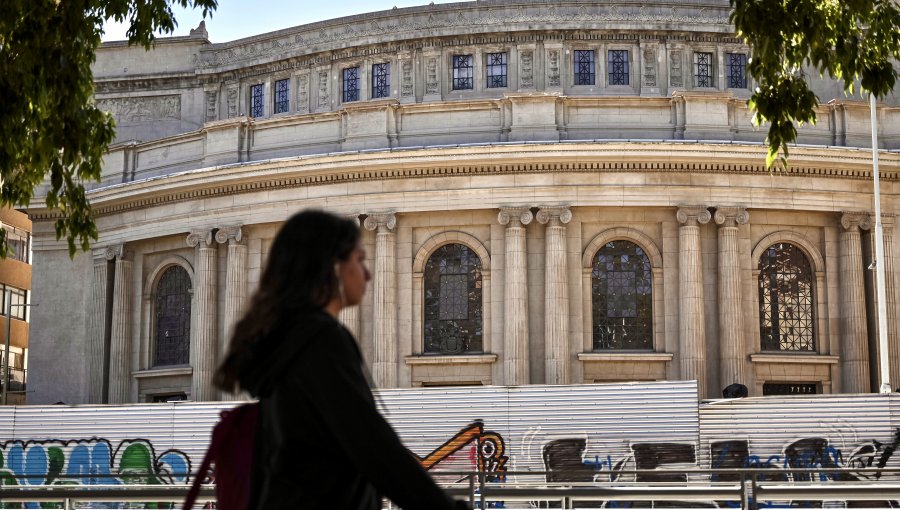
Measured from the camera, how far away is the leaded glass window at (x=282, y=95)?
4731cm

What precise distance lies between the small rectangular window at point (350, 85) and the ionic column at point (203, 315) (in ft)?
24.7

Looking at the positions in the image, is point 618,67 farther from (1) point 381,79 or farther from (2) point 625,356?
(2) point 625,356

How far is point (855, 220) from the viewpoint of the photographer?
130 ft

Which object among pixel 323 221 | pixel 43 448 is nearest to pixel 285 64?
pixel 43 448

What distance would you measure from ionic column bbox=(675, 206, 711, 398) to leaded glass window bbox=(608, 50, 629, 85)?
717cm

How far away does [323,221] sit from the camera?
402cm

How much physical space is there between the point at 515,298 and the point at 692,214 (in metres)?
6.24

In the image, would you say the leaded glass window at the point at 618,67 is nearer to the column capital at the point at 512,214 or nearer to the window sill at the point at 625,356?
the column capital at the point at 512,214

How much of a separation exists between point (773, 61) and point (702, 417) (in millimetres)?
18086

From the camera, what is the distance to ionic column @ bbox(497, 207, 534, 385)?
125ft

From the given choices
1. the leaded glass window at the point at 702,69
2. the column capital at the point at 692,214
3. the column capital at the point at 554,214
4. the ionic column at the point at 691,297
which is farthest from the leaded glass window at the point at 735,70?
the column capital at the point at 554,214

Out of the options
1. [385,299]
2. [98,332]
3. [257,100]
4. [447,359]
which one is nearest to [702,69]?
[447,359]

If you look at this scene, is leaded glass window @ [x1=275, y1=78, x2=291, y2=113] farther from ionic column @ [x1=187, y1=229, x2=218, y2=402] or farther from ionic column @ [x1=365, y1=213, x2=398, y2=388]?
ionic column @ [x1=365, y1=213, x2=398, y2=388]

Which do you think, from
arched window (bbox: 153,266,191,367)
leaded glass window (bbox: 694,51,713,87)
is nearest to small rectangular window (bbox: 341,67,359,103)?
arched window (bbox: 153,266,191,367)
